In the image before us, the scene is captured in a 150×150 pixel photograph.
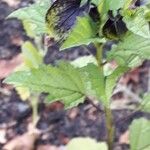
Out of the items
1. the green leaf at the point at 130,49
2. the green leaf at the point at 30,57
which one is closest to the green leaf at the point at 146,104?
the green leaf at the point at 130,49

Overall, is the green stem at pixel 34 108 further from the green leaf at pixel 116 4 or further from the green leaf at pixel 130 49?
the green leaf at pixel 116 4

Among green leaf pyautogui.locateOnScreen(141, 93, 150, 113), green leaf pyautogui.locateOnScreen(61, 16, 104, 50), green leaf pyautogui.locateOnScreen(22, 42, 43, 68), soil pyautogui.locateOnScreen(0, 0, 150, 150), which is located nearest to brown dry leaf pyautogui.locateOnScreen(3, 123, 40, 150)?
soil pyautogui.locateOnScreen(0, 0, 150, 150)

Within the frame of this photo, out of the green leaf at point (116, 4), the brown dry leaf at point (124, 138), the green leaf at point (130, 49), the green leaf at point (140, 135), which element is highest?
the green leaf at point (116, 4)

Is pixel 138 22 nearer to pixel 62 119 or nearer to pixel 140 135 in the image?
pixel 140 135

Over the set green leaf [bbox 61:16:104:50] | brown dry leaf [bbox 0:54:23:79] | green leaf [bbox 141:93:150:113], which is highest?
green leaf [bbox 61:16:104:50]

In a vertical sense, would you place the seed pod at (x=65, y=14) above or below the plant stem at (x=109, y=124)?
above

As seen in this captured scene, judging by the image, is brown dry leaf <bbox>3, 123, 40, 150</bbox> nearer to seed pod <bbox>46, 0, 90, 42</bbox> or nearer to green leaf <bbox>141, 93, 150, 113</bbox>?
green leaf <bbox>141, 93, 150, 113</bbox>
